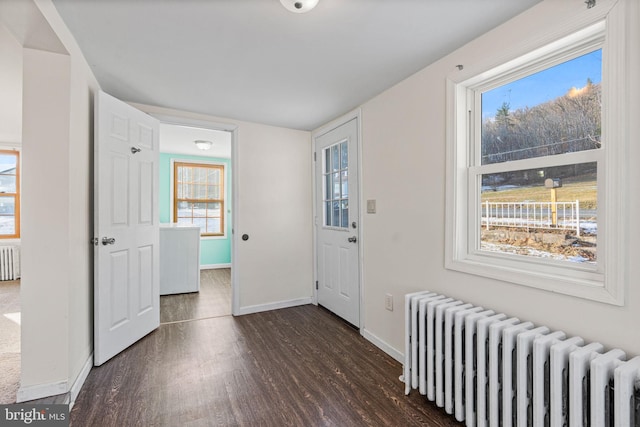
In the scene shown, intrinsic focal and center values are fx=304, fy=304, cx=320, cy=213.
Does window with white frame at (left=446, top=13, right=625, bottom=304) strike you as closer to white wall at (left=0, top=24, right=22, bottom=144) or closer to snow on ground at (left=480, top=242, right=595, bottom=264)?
snow on ground at (left=480, top=242, right=595, bottom=264)

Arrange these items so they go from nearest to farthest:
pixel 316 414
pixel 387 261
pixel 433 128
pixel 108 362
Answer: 1. pixel 316 414
2. pixel 433 128
3. pixel 108 362
4. pixel 387 261

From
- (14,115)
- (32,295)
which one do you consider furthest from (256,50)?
(14,115)

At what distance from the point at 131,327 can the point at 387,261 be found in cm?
221

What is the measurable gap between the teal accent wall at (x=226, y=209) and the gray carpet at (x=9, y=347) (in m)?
2.37

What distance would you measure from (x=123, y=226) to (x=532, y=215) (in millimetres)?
2852

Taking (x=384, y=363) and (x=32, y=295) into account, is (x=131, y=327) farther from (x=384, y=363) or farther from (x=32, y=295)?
(x=384, y=363)

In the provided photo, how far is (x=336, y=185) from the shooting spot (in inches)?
130

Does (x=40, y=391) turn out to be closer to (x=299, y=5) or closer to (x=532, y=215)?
(x=299, y=5)

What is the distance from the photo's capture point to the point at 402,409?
1.77m

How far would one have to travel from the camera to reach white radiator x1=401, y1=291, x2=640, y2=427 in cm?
110

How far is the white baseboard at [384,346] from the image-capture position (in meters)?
2.33

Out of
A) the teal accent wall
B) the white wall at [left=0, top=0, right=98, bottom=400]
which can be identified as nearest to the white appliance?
the teal accent wall

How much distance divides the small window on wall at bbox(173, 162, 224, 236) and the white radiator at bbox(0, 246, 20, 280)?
2270mm

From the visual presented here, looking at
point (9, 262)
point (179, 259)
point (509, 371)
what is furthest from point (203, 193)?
point (509, 371)
